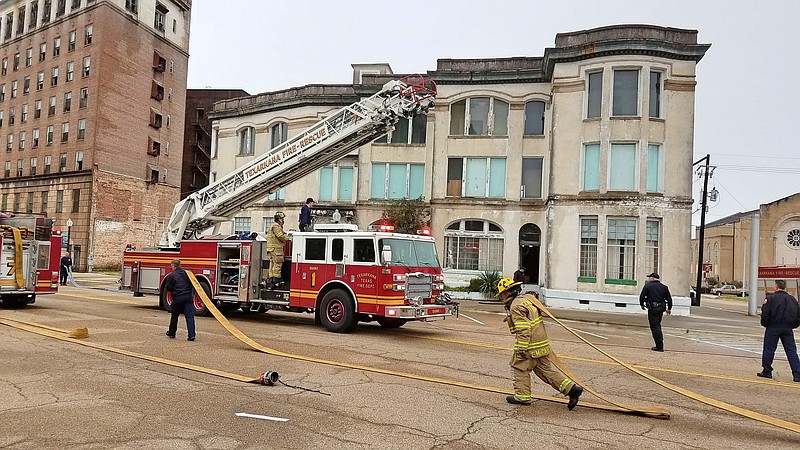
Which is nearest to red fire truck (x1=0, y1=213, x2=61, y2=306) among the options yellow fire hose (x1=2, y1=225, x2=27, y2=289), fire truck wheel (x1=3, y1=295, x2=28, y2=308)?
yellow fire hose (x1=2, y1=225, x2=27, y2=289)

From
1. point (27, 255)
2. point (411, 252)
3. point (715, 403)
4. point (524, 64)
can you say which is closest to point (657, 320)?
point (411, 252)

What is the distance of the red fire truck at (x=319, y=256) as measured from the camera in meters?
13.2

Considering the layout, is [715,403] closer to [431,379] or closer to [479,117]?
[431,379]

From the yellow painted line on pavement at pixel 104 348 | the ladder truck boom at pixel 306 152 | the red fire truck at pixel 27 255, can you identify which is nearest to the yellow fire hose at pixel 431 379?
the yellow painted line on pavement at pixel 104 348

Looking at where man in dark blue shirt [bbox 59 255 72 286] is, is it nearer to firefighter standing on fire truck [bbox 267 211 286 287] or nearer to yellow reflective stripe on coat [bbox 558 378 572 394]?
firefighter standing on fire truck [bbox 267 211 286 287]

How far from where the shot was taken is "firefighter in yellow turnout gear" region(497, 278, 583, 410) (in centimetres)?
731

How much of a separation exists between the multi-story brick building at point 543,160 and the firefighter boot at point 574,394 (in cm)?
1750

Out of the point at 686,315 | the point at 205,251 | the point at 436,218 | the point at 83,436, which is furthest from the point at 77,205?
the point at 83,436

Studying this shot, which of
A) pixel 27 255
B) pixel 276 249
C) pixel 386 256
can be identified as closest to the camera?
pixel 386 256

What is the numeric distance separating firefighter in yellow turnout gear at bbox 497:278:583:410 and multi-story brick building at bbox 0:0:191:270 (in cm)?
4224

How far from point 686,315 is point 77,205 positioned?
40.6 metres

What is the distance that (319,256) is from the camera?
14062mm

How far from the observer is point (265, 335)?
42.9 ft

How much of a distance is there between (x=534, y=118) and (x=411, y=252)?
16.4 m
